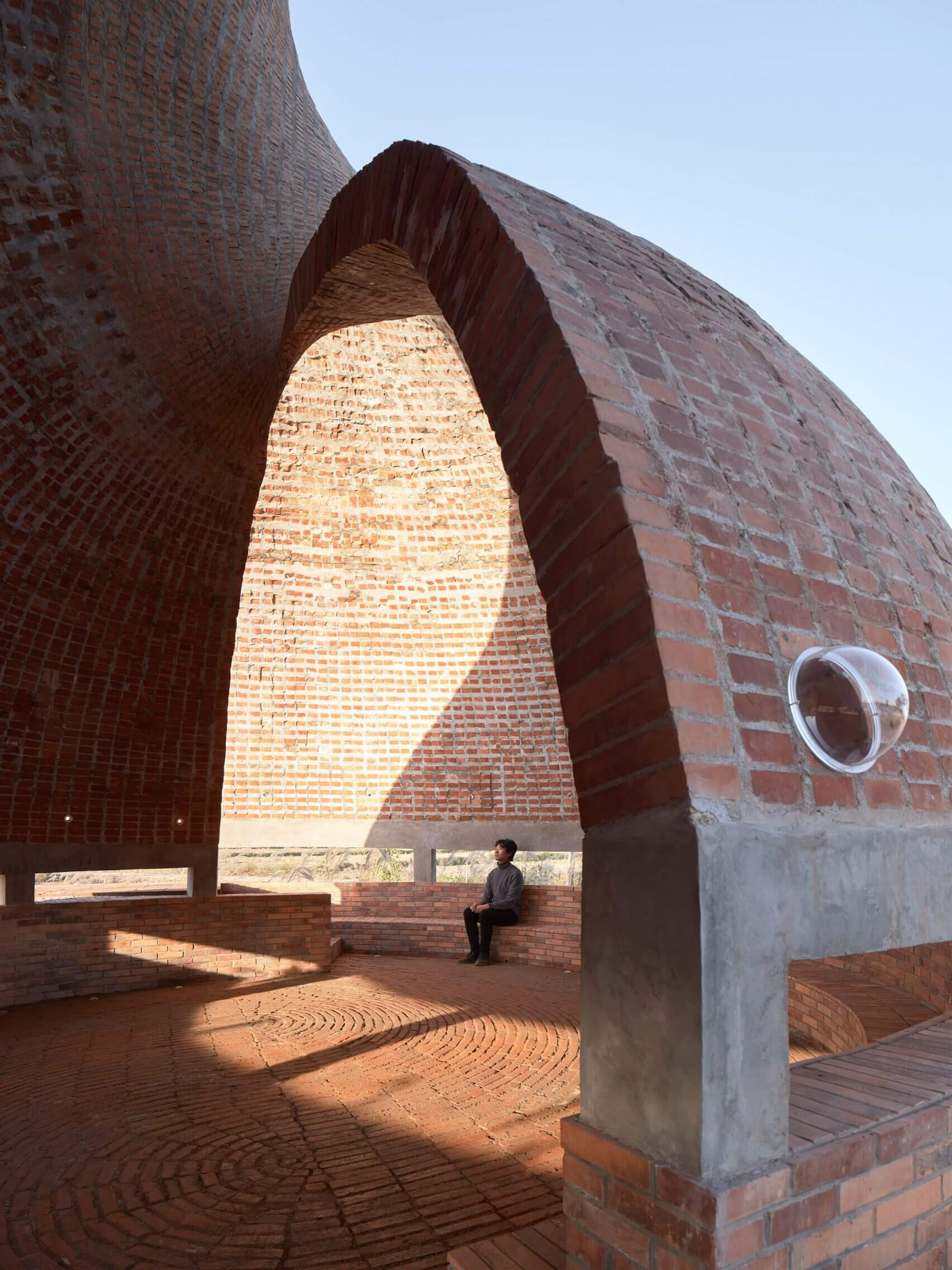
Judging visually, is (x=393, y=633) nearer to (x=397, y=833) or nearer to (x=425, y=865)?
(x=397, y=833)

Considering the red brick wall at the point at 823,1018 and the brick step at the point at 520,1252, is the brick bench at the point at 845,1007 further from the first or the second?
the brick step at the point at 520,1252

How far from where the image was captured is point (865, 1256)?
6.03 feet

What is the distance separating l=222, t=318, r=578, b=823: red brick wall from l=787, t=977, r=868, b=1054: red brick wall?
5.21 meters

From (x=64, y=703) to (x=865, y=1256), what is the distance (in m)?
7.64

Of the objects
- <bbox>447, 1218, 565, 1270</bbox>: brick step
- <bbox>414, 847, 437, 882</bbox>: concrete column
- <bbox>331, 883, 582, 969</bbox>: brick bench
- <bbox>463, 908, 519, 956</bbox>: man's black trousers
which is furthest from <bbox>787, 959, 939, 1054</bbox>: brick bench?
<bbox>414, 847, 437, 882</bbox>: concrete column

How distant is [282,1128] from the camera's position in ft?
12.9

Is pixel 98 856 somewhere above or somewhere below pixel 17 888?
above

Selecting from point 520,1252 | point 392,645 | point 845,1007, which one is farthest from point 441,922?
point 520,1252

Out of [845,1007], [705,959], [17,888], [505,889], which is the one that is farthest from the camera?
[505,889]

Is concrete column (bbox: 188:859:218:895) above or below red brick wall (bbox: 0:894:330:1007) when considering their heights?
above

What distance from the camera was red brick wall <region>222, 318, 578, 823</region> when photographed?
10508mm

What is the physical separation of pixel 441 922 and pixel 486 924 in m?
0.95

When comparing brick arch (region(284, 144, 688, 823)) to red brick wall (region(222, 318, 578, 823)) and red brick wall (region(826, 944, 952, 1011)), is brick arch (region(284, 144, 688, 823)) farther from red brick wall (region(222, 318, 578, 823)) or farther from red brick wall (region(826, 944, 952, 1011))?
red brick wall (region(222, 318, 578, 823))

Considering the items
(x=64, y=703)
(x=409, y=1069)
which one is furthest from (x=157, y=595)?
(x=409, y=1069)
